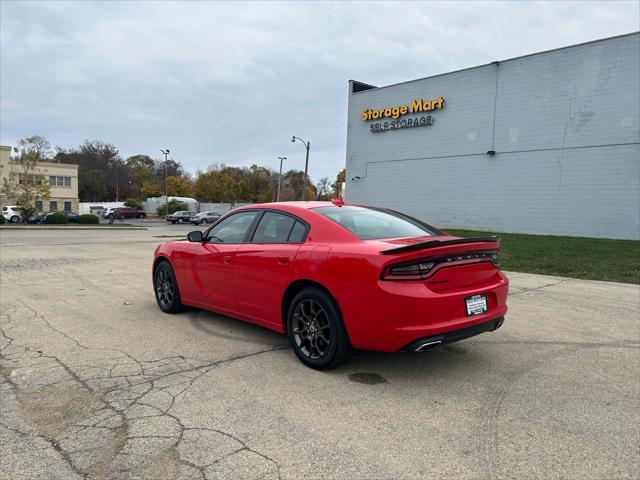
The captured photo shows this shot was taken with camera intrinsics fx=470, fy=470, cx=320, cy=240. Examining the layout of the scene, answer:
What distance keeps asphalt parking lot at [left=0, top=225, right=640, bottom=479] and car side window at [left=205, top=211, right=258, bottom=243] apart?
41.6 inches

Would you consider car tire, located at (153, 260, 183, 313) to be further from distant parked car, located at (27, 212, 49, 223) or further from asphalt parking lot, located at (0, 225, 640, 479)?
distant parked car, located at (27, 212, 49, 223)

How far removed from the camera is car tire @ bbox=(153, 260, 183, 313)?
6.08 m

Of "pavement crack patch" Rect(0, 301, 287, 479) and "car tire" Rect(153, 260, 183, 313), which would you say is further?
"car tire" Rect(153, 260, 183, 313)

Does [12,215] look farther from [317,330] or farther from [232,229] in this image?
[317,330]

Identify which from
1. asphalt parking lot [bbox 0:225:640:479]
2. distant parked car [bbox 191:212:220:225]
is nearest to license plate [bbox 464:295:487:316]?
asphalt parking lot [bbox 0:225:640:479]

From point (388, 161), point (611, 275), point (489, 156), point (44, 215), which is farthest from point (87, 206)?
point (611, 275)

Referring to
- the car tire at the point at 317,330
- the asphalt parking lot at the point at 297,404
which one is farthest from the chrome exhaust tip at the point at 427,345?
the car tire at the point at 317,330

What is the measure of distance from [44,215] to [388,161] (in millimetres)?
33185

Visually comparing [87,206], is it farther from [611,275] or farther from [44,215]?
[611,275]

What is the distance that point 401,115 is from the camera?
28.2 meters

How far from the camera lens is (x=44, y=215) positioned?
43.5m

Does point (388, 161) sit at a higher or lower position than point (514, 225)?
higher

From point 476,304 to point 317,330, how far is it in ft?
4.49

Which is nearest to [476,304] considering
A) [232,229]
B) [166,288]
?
[232,229]
